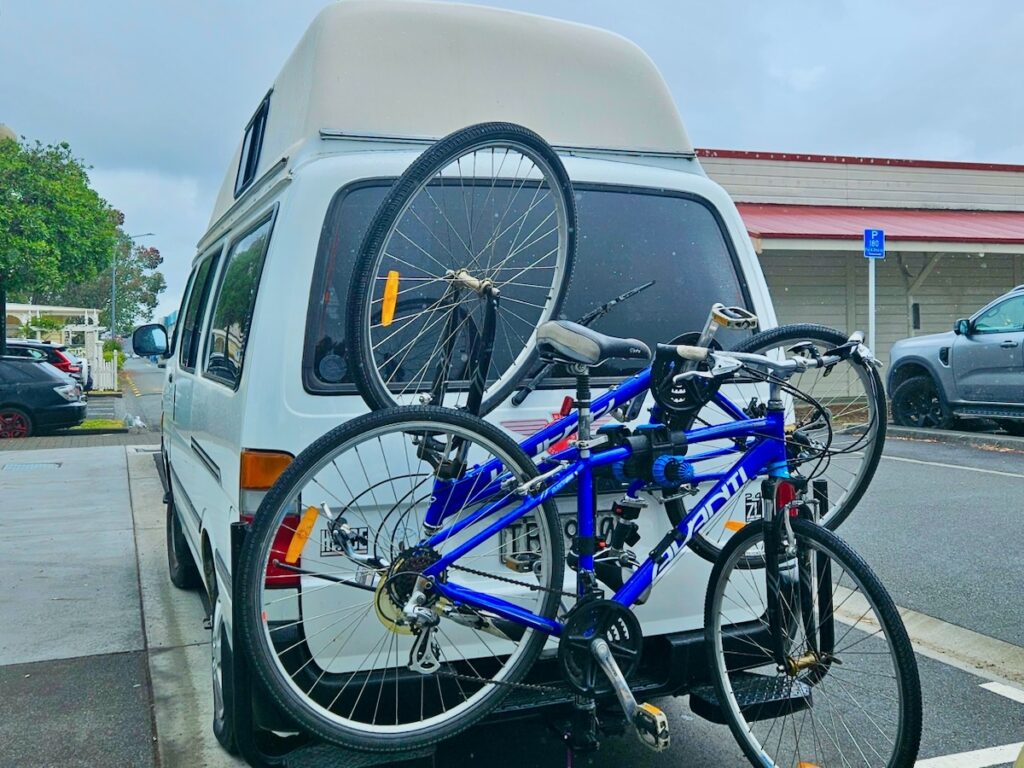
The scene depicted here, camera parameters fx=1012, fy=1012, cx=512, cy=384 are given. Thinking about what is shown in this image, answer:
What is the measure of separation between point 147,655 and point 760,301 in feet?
11.7

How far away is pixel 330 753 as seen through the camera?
2.78 meters

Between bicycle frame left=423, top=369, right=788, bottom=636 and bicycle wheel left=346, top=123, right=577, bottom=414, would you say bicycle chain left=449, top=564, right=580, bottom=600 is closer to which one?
bicycle frame left=423, top=369, right=788, bottom=636

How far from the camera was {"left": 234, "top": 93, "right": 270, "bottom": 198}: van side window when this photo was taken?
175 inches

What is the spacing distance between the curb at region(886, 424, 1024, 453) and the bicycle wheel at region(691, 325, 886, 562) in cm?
881

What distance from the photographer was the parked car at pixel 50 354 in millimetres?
21078

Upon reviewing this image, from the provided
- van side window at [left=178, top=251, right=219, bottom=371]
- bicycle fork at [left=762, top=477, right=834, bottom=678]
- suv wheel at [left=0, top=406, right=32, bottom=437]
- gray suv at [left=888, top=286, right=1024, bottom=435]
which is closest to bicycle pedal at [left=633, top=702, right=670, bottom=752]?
bicycle fork at [left=762, top=477, right=834, bottom=678]

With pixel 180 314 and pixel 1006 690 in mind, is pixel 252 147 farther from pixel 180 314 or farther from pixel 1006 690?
pixel 1006 690

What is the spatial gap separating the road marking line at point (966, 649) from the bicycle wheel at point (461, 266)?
2529 mm

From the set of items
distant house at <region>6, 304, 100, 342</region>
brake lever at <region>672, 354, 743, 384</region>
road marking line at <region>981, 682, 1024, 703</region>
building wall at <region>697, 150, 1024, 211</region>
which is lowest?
road marking line at <region>981, 682, 1024, 703</region>

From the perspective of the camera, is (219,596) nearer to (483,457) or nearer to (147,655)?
(483,457)

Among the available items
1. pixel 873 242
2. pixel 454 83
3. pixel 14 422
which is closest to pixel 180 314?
pixel 454 83

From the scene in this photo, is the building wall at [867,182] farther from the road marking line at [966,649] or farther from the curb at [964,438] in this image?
the road marking line at [966,649]

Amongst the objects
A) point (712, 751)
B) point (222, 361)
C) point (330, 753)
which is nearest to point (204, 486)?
point (222, 361)

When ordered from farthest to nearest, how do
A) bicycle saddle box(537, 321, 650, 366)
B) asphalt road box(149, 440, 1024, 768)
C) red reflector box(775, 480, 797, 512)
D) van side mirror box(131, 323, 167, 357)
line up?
van side mirror box(131, 323, 167, 357) → asphalt road box(149, 440, 1024, 768) → red reflector box(775, 480, 797, 512) → bicycle saddle box(537, 321, 650, 366)
